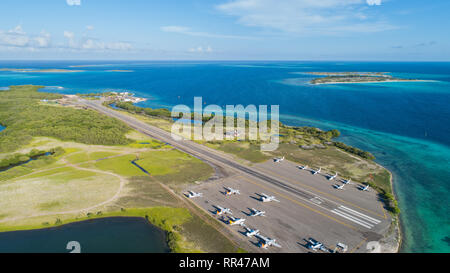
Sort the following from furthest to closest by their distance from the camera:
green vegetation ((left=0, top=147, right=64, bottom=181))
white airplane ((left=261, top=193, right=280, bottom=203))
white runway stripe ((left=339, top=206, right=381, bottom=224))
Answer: green vegetation ((left=0, top=147, right=64, bottom=181))
white airplane ((left=261, top=193, right=280, bottom=203))
white runway stripe ((left=339, top=206, right=381, bottom=224))

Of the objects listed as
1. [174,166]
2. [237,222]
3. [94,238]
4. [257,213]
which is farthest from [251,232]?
[174,166]

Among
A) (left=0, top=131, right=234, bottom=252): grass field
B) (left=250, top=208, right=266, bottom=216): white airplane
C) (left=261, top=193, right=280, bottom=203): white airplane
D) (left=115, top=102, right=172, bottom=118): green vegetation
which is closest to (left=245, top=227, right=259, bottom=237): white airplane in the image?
(left=0, top=131, right=234, bottom=252): grass field

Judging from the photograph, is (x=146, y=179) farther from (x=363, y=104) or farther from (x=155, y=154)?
(x=363, y=104)

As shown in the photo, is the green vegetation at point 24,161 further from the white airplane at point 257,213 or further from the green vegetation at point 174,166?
the white airplane at point 257,213

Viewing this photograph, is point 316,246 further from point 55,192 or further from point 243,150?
point 55,192

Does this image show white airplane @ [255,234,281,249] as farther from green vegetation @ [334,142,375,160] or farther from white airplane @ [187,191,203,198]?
green vegetation @ [334,142,375,160]

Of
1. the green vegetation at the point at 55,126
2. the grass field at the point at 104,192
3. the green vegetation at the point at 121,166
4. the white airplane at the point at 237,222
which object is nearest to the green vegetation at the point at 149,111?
the green vegetation at the point at 55,126
